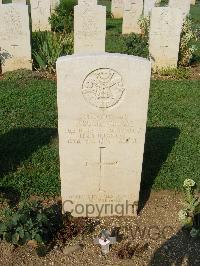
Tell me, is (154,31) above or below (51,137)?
above

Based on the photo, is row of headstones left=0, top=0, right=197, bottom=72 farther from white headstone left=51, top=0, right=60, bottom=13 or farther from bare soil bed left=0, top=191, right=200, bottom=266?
white headstone left=51, top=0, right=60, bottom=13

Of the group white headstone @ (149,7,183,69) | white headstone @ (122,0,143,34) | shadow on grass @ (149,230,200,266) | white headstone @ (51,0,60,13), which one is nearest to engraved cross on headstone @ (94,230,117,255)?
shadow on grass @ (149,230,200,266)

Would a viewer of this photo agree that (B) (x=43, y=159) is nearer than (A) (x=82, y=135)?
Result: No

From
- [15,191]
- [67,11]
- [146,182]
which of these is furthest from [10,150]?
[67,11]

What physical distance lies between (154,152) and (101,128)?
221cm

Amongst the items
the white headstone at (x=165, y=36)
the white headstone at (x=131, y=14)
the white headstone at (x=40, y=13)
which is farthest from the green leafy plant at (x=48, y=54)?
the white headstone at (x=131, y=14)

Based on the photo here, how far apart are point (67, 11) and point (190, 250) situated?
13.4 meters

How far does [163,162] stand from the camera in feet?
19.5

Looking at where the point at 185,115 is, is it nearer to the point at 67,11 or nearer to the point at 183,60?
the point at 183,60

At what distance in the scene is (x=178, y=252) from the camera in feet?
14.0

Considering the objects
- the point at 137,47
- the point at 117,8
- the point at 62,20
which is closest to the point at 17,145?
the point at 137,47

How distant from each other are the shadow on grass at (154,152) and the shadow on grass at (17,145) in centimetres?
163

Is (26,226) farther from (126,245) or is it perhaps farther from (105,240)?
(126,245)

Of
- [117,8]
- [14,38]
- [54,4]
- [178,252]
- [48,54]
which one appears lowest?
[178,252]
